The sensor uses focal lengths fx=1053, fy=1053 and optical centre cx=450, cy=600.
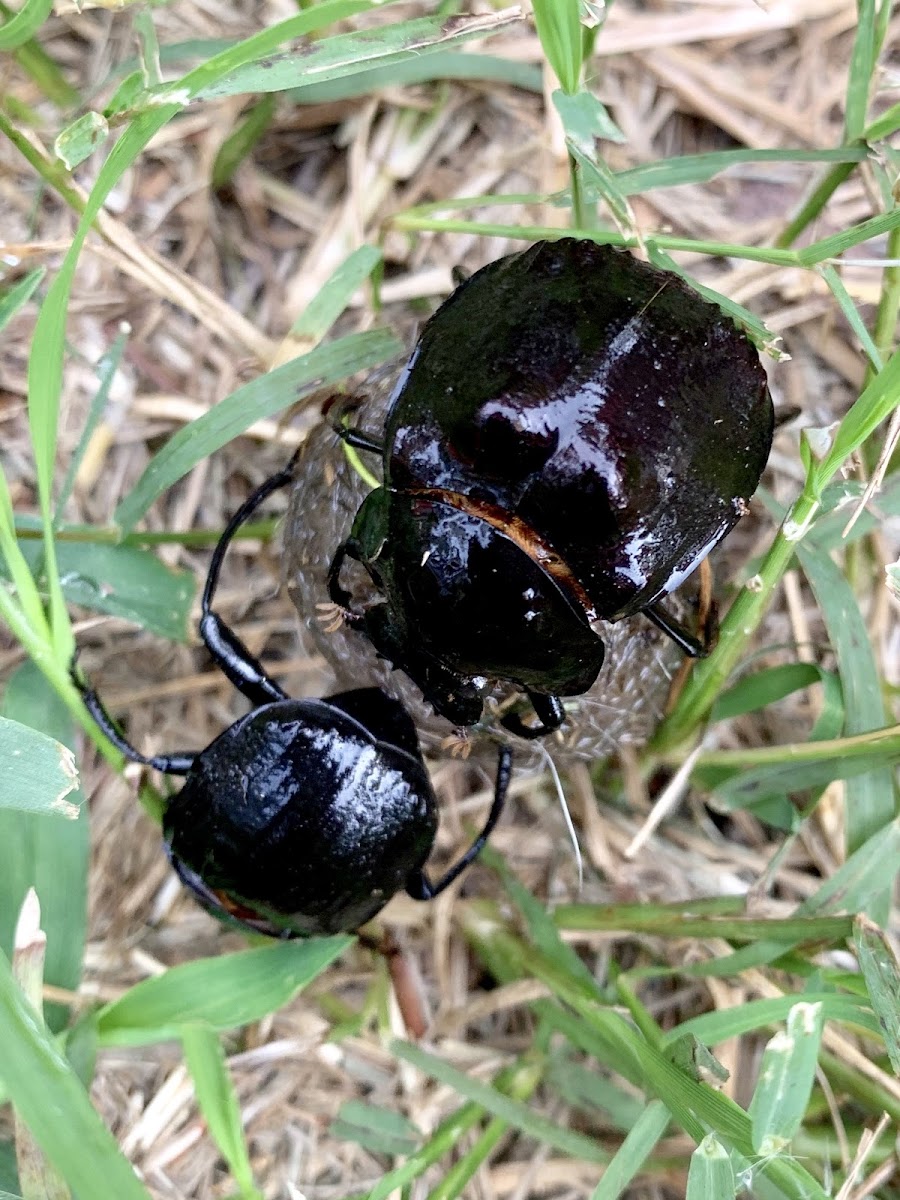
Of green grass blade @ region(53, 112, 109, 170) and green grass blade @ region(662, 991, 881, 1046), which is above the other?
green grass blade @ region(53, 112, 109, 170)

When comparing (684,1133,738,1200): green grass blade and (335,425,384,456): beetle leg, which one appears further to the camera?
(335,425,384,456): beetle leg

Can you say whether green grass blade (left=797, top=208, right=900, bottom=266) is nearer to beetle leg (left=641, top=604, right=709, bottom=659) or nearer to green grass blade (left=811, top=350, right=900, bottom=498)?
green grass blade (left=811, top=350, right=900, bottom=498)

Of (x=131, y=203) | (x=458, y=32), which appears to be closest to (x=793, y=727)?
(x=458, y=32)

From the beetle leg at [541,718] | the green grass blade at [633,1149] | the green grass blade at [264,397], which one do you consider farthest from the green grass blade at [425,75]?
the green grass blade at [633,1149]

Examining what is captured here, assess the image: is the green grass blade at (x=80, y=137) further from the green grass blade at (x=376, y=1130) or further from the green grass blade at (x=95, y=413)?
the green grass blade at (x=376, y=1130)

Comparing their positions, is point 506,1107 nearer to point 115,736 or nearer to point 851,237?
point 115,736

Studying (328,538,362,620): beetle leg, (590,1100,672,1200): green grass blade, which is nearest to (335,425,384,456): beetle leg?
(328,538,362,620): beetle leg
